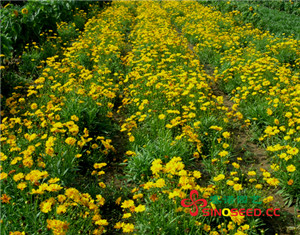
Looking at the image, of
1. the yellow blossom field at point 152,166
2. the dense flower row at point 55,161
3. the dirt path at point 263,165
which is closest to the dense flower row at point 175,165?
the yellow blossom field at point 152,166

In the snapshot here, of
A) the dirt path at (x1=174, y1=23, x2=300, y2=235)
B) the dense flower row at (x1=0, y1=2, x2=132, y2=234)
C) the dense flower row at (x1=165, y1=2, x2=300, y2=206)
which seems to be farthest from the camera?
the dense flower row at (x1=165, y1=2, x2=300, y2=206)

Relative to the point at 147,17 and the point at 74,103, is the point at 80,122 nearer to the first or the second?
the point at 74,103

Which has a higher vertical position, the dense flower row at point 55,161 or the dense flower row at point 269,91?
the dense flower row at point 269,91

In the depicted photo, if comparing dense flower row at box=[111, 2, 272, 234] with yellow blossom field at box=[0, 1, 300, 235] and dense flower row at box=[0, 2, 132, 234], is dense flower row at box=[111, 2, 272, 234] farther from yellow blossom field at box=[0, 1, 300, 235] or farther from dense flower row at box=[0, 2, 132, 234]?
dense flower row at box=[0, 2, 132, 234]

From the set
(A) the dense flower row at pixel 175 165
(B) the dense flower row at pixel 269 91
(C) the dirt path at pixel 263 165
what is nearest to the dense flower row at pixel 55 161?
(A) the dense flower row at pixel 175 165

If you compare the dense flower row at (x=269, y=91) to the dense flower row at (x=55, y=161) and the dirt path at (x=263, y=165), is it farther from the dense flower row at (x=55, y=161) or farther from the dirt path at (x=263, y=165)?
the dense flower row at (x=55, y=161)

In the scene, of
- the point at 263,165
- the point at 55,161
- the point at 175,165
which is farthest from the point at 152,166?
the point at 263,165

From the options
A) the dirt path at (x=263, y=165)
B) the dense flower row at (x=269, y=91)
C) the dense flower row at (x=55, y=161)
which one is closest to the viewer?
the dense flower row at (x=55, y=161)

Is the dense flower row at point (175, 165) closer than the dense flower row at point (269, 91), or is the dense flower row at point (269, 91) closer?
the dense flower row at point (175, 165)

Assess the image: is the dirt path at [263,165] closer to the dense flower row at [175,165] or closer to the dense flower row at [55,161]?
the dense flower row at [175,165]

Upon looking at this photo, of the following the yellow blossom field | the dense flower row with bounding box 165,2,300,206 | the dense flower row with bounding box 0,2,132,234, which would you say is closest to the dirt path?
the yellow blossom field

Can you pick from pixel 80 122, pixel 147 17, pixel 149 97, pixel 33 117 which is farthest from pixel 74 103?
pixel 147 17

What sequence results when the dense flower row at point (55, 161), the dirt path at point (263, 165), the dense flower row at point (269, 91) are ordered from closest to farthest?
the dense flower row at point (55, 161)
the dirt path at point (263, 165)
the dense flower row at point (269, 91)

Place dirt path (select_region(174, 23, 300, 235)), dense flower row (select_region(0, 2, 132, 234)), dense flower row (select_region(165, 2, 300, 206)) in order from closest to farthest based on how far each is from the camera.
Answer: dense flower row (select_region(0, 2, 132, 234)), dirt path (select_region(174, 23, 300, 235)), dense flower row (select_region(165, 2, 300, 206))
